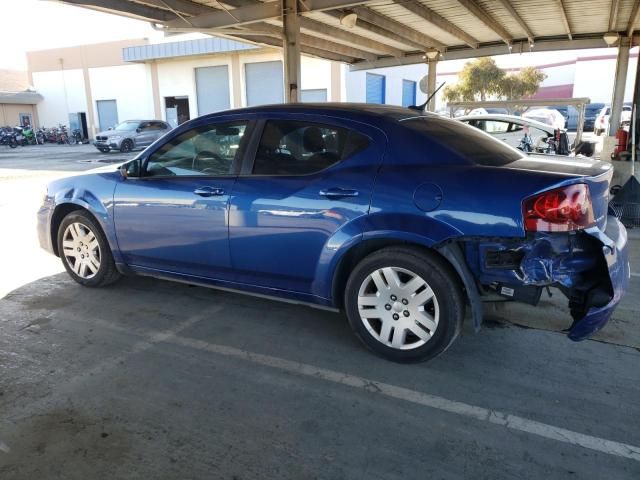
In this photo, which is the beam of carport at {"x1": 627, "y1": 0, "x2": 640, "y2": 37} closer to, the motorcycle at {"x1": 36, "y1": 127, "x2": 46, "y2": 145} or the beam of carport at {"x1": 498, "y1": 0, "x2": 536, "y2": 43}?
the beam of carport at {"x1": 498, "y1": 0, "x2": 536, "y2": 43}

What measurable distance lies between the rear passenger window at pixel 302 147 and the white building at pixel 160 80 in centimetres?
2090

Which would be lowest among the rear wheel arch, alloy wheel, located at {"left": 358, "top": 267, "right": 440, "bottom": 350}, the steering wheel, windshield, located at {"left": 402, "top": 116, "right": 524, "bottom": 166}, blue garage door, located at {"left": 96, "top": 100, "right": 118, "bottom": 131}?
alloy wheel, located at {"left": 358, "top": 267, "right": 440, "bottom": 350}

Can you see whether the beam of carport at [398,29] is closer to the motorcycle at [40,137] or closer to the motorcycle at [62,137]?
the motorcycle at [62,137]

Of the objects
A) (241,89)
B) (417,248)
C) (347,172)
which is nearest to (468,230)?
(417,248)

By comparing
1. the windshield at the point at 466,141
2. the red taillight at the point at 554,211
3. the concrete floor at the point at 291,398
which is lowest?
the concrete floor at the point at 291,398

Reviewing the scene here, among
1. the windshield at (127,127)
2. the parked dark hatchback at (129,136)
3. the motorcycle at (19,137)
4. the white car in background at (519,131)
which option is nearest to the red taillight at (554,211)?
the white car in background at (519,131)

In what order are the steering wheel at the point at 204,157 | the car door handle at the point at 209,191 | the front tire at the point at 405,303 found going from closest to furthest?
the front tire at the point at 405,303 → the car door handle at the point at 209,191 → the steering wheel at the point at 204,157

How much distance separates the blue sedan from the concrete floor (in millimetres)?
353

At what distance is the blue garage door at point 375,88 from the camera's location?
84.7ft

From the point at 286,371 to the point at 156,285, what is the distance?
7.29ft

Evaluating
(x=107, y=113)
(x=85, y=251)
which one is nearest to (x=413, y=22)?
(x=85, y=251)

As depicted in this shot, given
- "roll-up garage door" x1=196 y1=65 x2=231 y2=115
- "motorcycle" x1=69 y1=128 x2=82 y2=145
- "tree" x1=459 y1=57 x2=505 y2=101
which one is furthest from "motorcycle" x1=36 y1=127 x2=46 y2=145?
"tree" x1=459 y1=57 x2=505 y2=101

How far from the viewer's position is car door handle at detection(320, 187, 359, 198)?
342 centimetres

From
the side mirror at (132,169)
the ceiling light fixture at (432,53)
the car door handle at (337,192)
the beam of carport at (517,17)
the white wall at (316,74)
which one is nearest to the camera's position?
the car door handle at (337,192)
